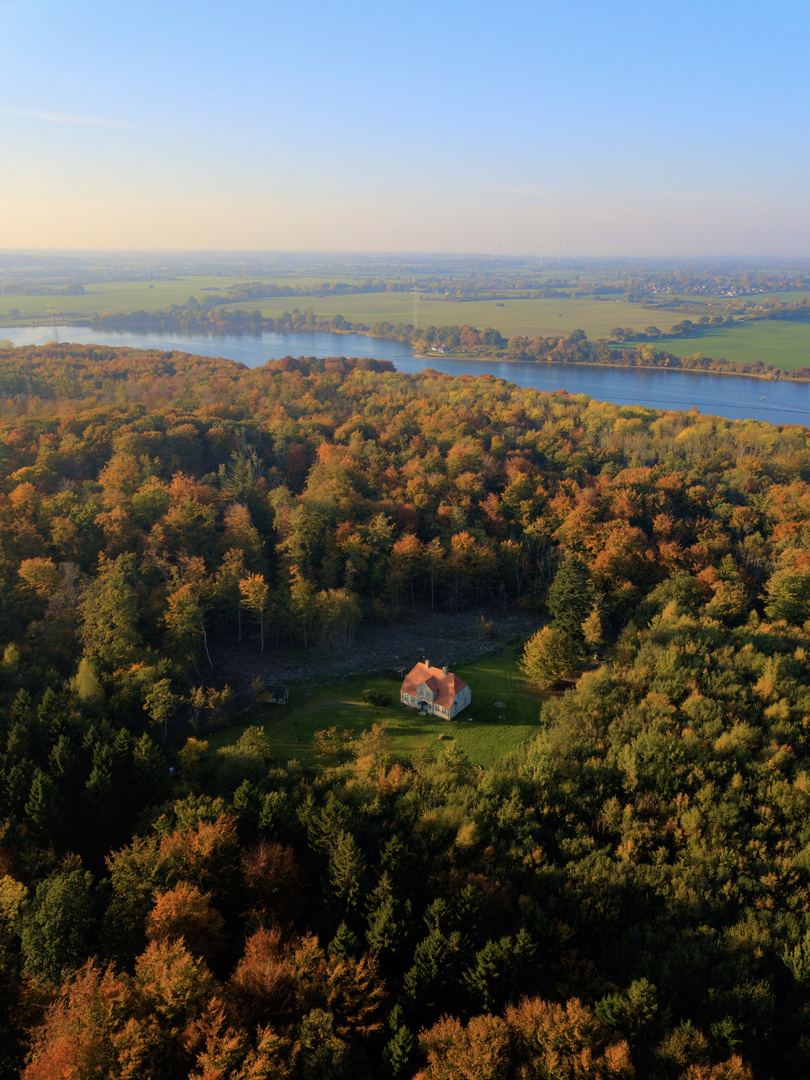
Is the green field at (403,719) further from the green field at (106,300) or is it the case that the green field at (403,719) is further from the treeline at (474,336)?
the green field at (106,300)

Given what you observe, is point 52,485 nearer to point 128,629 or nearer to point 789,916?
point 128,629

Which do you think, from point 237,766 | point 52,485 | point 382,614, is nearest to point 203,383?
point 52,485

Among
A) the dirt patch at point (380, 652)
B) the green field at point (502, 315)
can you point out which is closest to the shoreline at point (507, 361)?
the green field at point (502, 315)

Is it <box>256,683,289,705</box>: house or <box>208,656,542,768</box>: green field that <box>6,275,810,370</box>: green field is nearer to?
<box>256,683,289,705</box>: house

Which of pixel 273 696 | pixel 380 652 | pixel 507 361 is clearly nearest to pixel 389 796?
pixel 273 696

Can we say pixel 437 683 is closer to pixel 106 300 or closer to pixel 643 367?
pixel 643 367

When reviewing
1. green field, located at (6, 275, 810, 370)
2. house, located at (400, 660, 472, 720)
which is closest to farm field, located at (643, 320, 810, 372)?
green field, located at (6, 275, 810, 370)
